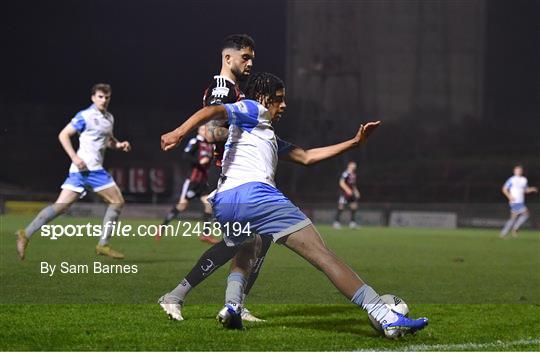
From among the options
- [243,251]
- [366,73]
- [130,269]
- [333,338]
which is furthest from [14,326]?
[366,73]

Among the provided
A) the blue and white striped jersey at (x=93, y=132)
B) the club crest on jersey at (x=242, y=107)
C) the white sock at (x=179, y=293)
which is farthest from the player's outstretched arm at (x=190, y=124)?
the blue and white striped jersey at (x=93, y=132)

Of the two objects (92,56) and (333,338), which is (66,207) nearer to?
(92,56)

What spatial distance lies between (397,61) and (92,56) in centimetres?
865

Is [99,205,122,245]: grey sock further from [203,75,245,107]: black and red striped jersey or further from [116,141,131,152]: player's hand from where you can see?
[203,75,245,107]: black and red striped jersey

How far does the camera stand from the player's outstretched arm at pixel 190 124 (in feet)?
15.9

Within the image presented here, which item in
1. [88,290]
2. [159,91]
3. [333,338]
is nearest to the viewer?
[333,338]

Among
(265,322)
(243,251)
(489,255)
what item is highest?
(243,251)

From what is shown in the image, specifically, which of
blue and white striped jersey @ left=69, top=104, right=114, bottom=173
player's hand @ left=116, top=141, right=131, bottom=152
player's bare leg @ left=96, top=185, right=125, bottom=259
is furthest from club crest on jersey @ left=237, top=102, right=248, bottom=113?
blue and white striped jersey @ left=69, top=104, right=114, bottom=173

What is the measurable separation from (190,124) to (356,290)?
144cm

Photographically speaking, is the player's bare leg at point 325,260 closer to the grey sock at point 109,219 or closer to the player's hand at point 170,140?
the player's hand at point 170,140

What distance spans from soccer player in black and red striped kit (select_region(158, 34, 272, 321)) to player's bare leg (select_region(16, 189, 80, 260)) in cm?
367

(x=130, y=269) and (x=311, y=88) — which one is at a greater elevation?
(x=311, y=88)

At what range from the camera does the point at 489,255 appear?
14.8 metres

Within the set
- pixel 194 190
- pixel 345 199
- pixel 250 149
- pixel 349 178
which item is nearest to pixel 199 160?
pixel 194 190
